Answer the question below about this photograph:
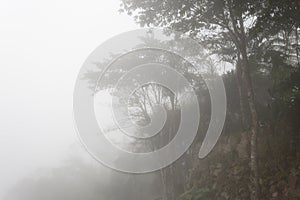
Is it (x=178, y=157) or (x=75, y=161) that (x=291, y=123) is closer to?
A: (x=178, y=157)

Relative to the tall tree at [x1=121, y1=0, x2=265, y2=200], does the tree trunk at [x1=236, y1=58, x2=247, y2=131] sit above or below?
below

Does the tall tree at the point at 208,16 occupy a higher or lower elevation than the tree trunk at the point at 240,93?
higher

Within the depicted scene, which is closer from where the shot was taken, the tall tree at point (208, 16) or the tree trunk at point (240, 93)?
the tall tree at point (208, 16)

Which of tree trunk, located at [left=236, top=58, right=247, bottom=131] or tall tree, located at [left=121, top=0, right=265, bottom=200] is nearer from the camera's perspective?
tall tree, located at [left=121, top=0, right=265, bottom=200]

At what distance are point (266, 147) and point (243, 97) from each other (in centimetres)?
441

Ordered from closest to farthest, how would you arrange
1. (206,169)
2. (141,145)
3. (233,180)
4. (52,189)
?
(233,180) < (206,169) < (141,145) < (52,189)

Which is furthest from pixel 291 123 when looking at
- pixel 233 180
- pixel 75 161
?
pixel 75 161

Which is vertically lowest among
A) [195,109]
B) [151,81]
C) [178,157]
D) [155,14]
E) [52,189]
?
[52,189]

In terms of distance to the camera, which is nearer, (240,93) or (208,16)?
(208,16)

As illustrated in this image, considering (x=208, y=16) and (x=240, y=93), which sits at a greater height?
(x=208, y=16)

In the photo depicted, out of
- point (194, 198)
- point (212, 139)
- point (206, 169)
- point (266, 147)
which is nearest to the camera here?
point (266, 147)

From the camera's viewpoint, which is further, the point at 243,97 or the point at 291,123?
the point at 243,97

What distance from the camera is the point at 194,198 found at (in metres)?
12.4

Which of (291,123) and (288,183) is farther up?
(291,123)
